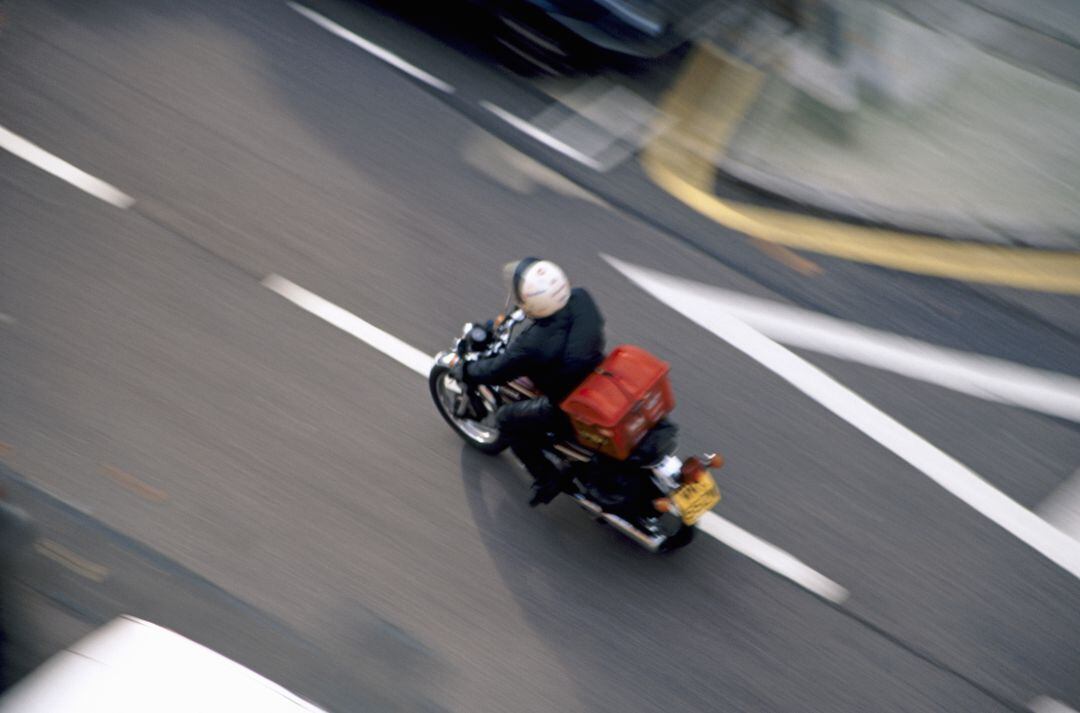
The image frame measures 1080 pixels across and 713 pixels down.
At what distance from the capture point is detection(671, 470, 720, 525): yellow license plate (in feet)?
18.4

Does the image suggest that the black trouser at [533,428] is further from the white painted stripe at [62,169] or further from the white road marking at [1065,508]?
the white painted stripe at [62,169]

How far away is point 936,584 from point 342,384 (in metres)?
3.90

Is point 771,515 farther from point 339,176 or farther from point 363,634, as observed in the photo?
point 339,176

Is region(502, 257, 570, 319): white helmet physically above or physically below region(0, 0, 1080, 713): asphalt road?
above

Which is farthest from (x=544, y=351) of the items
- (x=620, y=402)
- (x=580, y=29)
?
(x=580, y=29)

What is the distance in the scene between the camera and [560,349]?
5.40 metres

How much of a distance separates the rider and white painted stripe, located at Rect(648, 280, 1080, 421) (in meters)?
2.20

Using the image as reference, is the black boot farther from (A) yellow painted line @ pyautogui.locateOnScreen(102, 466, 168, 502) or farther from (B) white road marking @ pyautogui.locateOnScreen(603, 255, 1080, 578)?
(A) yellow painted line @ pyautogui.locateOnScreen(102, 466, 168, 502)

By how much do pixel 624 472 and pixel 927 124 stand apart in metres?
5.05

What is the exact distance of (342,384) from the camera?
680 centimetres

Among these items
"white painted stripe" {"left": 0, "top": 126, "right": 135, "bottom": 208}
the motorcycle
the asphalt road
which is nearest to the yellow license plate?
the motorcycle

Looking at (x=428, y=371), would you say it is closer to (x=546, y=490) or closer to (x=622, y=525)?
(x=546, y=490)

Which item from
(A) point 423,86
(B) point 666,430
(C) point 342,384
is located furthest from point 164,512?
(A) point 423,86

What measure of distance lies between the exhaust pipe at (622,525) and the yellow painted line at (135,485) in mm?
2481
